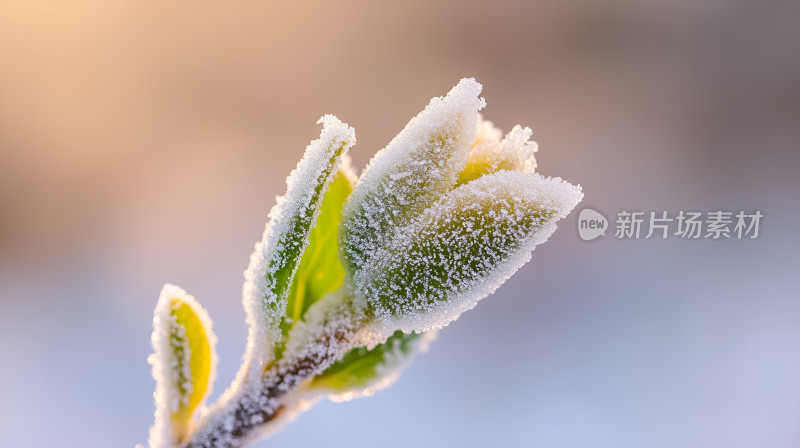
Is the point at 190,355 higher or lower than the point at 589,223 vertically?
lower

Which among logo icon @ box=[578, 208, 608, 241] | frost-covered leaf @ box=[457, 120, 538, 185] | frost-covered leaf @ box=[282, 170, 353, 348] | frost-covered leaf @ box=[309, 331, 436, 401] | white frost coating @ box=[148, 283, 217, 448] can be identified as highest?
logo icon @ box=[578, 208, 608, 241]

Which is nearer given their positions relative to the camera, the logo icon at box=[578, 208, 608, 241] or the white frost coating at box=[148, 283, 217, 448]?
the white frost coating at box=[148, 283, 217, 448]

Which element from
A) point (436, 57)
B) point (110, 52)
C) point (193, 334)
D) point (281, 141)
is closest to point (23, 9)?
point (110, 52)

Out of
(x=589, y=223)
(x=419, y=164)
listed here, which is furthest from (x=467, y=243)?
(x=589, y=223)

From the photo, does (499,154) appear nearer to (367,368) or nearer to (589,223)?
(367,368)

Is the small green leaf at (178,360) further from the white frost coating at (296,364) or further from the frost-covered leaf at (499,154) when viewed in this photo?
the frost-covered leaf at (499,154)

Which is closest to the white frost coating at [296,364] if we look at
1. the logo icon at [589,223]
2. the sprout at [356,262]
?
the sprout at [356,262]

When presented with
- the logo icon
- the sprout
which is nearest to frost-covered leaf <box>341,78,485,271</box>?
the sprout

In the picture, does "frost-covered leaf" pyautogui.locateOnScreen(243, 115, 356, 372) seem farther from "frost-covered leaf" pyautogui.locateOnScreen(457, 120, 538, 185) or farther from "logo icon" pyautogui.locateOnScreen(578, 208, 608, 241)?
"logo icon" pyautogui.locateOnScreen(578, 208, 608, 241)
